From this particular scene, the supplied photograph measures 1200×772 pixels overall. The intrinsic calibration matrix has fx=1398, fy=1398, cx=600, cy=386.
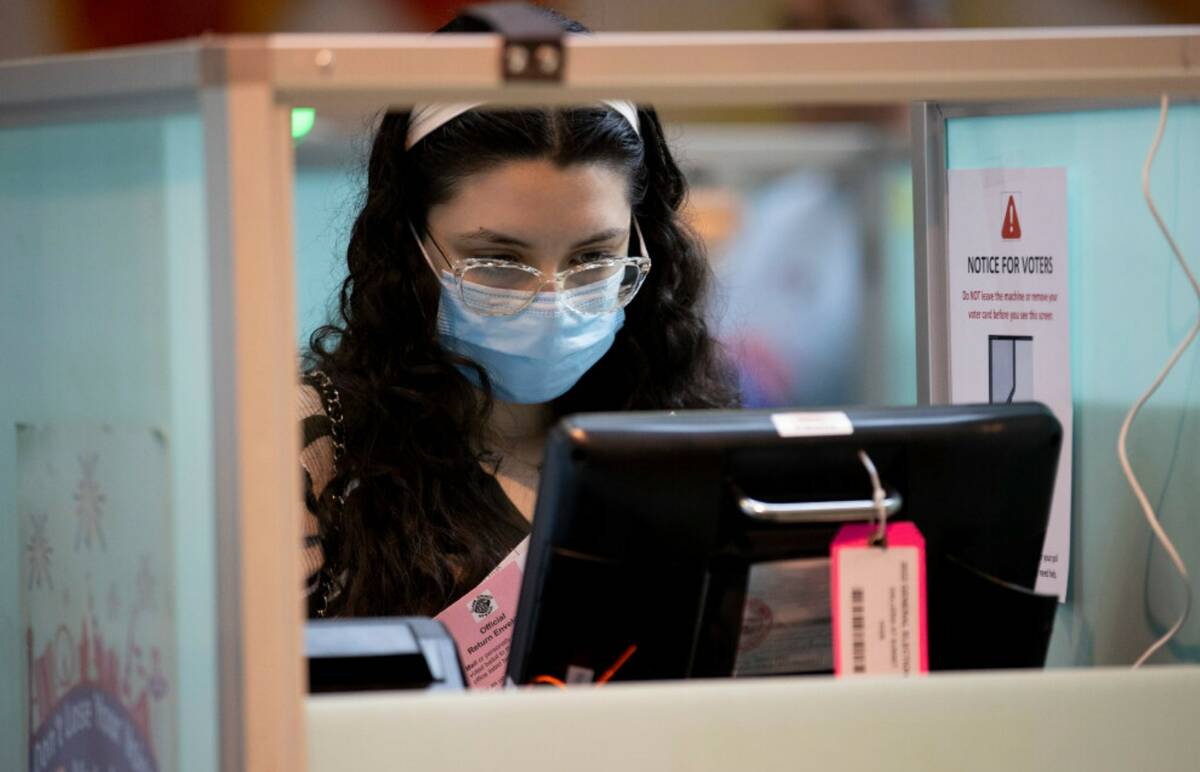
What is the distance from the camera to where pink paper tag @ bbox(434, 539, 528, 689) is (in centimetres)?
171

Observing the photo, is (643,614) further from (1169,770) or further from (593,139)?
(593,139)

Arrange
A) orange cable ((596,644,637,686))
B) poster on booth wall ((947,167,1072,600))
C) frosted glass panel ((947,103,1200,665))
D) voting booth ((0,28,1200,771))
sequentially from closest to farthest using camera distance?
voting booth ((0,28,1200,771)) → orange cable ((596,644,637,686)) → frosted glass panel ((947,103,1200,665)) → poster on booth wall ((947,167,1072,600))

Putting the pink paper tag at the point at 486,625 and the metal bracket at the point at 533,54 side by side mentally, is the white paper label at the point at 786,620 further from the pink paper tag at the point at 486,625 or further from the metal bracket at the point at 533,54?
the pink paper tag at the point at 486,625

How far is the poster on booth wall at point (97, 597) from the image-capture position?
0.92 m

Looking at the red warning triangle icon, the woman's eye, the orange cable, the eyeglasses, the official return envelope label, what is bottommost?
the orange cable

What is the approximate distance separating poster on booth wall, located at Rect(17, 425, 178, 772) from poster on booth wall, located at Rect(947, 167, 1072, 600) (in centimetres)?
101

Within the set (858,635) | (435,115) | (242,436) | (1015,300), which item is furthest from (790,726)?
(435,115)

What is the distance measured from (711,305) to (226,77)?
1.48m

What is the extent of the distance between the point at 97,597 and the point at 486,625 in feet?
2.60

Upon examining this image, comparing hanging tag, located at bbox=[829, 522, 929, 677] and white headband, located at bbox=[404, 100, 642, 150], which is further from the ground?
white headband, located at bbox=[404, 100, 642, 150]

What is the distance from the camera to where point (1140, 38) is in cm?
95

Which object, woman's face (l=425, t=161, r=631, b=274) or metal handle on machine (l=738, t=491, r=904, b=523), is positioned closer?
metal handle on machine (l=738, t=491, r=904, b=523)

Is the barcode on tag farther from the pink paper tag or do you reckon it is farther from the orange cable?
the pink paper tag

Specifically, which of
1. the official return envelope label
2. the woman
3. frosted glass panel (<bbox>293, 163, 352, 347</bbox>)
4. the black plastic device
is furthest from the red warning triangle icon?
Answer: frosted glass panel (<bbox>293, 163, 352, 347</bbox>)
